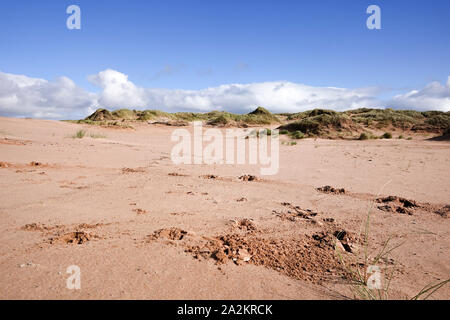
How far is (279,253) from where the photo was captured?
2.15 m

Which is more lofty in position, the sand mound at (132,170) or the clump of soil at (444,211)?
the sand mound at (132,170)

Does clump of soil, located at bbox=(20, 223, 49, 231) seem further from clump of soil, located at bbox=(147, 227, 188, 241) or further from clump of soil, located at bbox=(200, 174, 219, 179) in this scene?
clump of soil, located at bbox=(200, 174, 219, 179)

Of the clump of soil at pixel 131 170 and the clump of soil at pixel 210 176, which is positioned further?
the clump of soil at pixel 131 170

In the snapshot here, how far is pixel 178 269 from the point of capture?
185cm

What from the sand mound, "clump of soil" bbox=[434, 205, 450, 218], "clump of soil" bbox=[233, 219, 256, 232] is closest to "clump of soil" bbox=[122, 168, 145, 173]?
the sand mound

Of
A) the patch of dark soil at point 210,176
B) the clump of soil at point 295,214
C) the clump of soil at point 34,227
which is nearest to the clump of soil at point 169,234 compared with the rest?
the clump of soil at point 34,227

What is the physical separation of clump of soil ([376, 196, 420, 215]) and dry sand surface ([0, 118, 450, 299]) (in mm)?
22

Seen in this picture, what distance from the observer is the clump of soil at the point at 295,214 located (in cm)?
300

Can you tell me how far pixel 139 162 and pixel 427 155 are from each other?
8124 mm

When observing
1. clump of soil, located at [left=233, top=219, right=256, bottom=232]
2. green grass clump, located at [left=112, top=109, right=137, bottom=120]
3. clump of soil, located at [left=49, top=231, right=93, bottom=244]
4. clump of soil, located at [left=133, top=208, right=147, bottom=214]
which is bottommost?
clump of soil, located at [left=233, top=219, right=256, bottom=232]

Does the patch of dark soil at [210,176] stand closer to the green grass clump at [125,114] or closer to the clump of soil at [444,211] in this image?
the clump of soil at [444,211]

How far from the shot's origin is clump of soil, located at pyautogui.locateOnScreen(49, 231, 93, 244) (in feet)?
7.16

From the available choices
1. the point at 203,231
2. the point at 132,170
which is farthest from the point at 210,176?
the point at 203,231
